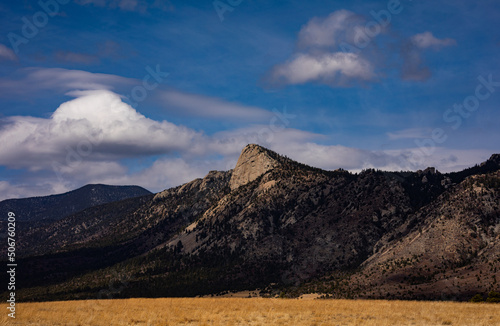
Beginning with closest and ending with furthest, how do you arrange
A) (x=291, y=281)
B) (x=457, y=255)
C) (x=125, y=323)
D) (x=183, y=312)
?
(x=125, y=323) → (x=183, y=312) → (x=457, y=255) → (x=291, y=281)

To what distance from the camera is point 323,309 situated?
34.8 metres

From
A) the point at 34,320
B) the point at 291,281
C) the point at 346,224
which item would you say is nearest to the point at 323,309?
the point at 34,320

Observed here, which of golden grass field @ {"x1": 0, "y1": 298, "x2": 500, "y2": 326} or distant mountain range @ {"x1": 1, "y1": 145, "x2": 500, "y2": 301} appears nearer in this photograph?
golden grass field @ {"x1": 0, "y1": 298, "x2": 500, "y2": 326}

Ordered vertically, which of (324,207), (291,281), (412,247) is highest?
(324,207)

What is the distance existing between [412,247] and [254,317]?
113 metres

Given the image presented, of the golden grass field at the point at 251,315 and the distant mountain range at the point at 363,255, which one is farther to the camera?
the distant mountain range at the point at 363,255

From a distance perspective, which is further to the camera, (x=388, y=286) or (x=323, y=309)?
(x=388, y=286)

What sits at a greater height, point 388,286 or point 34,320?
point 34,320

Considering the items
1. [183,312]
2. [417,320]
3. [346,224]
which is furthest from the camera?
[346,224]

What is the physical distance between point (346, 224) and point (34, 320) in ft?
531

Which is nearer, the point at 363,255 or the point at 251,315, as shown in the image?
the point at 251,315

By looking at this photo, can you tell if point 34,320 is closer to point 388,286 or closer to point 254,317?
point 254,317

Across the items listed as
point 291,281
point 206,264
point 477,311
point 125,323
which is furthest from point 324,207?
point 125,323

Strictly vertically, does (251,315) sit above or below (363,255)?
above
